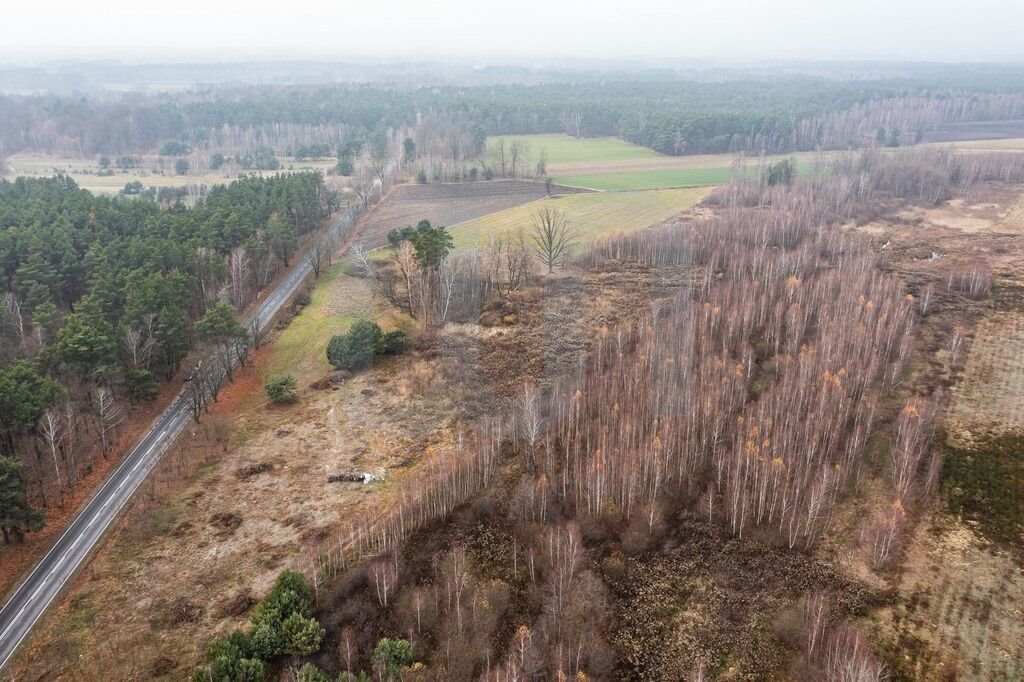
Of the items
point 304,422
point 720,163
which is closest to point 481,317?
point 304,422

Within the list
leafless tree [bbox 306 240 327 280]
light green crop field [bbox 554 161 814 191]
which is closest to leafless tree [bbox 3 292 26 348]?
leafless tree [bbox 306 240 327 280]

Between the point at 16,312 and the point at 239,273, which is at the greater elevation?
the point at 239,273

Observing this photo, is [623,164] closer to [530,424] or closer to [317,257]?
[317,257]

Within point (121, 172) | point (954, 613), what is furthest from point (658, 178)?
point (121, 172)

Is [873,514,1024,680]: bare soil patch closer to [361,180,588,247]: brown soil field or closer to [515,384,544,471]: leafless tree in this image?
[515,384,544,471]: leafless tree

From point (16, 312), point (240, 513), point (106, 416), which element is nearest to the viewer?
point (240, 513)

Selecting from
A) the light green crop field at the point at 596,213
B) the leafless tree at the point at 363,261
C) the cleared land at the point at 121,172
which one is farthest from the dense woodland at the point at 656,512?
the cleared land at the point at 121,172
